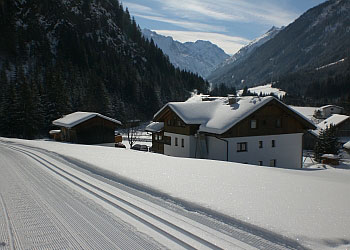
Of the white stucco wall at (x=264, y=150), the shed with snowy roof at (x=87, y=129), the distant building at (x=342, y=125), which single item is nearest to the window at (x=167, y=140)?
the white stucco wall at (x=264, y=150)

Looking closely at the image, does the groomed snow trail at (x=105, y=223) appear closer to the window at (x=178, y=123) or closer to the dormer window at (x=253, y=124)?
the dormer window at (x=253, y=124)

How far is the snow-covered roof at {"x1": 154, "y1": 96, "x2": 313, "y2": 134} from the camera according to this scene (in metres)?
23.5

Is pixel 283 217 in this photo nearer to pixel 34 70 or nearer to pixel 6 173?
pixel 6 173

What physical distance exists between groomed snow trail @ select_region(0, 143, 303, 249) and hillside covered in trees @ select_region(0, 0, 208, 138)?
45527 millimetres

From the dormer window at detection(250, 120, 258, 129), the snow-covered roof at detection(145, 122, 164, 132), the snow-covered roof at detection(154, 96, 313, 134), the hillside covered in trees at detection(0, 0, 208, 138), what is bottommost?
the snow-covered roof at detection(145, 122, 164, 132)

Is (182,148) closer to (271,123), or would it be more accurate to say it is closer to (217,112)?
(217,112)

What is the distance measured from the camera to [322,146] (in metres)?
38.4

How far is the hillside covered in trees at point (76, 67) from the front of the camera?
5300cm

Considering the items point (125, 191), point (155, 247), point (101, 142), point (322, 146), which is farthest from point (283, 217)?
point (322, 146)

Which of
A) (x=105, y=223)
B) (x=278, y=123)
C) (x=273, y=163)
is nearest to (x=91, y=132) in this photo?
(x=273, y=163)

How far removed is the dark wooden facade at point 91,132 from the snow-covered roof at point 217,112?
11.7 m

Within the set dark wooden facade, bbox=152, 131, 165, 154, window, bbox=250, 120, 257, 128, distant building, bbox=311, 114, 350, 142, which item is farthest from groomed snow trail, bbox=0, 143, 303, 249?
distant building, bbox=311, 114, 350, 142

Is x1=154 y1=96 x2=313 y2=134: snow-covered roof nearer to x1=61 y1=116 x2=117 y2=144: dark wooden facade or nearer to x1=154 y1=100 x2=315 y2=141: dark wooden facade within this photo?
x1=154 y1=100 x2=315 y2=141: dark wooden facade

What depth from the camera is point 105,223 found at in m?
5.57
